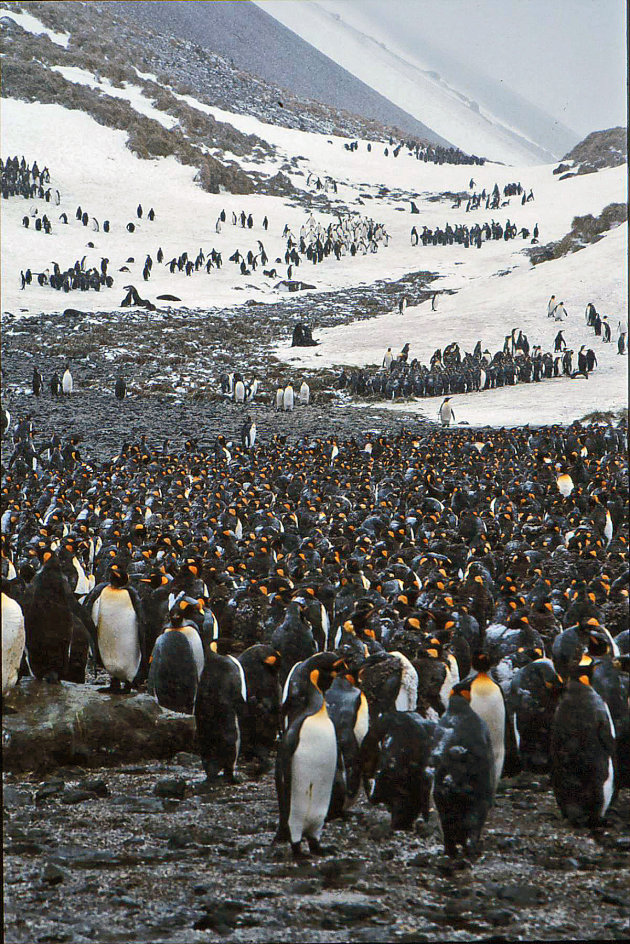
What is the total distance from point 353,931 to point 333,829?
1.00 meters

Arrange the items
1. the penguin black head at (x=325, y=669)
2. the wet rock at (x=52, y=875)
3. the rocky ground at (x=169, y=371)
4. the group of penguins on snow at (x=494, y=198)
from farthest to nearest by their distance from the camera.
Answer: the group of penguins on snow at (x=494, y=198) → the rocky ground at (x=169, y=371) → the penguin black head at (x=325, y=669) → the wet rock at (x=52, y=875)

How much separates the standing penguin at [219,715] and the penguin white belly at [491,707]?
1.20 m

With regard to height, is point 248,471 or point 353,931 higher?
point 248,471

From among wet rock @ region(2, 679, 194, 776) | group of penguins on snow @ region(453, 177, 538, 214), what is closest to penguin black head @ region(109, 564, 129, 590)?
wet rock @ region(2, 679, 194, 776)

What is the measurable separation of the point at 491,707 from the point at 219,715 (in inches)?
52.4

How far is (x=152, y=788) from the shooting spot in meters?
4.33

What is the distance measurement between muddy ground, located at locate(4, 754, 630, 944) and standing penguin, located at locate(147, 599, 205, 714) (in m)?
0.77

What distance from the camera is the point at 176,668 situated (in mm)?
5055

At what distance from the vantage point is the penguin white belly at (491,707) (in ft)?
13.3

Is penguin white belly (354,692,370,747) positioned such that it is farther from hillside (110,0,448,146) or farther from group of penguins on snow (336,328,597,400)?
hillside (110,0,448,146)

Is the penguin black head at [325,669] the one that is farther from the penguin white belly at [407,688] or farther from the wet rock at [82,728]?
the wet rock at [82,728]

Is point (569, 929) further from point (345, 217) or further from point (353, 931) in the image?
point (345, 217)

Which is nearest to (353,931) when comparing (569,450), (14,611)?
(14,611)

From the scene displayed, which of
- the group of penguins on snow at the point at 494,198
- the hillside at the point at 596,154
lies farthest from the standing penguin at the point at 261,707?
the hillside at the point at 596,154
